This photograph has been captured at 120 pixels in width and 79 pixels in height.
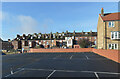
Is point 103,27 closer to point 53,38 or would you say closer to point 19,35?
point 53,38

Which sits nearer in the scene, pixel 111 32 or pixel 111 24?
pixel 111 32

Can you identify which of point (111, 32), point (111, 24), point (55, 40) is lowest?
point (55, 40)

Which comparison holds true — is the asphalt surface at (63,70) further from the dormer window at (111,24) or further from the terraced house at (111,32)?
the dormer window at (111,24)

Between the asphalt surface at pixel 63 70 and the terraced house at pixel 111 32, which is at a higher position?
the terraced house at pixel 111 32

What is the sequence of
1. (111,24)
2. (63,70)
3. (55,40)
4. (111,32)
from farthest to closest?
(55,40), (111,24), (111,32), (63,70)

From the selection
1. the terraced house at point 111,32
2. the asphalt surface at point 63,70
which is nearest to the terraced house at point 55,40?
the terraced house at point 111,32

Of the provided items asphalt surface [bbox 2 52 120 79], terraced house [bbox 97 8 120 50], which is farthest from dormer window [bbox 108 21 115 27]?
asphalt surface [bbox 2 52 120 79]

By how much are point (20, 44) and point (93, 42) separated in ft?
167

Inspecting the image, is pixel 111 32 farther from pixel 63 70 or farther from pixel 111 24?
pixel 63 70

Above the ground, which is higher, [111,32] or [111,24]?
[111,24]

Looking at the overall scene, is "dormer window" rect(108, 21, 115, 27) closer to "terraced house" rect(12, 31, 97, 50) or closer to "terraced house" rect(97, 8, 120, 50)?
"terraced house" rect(97, 8, 120, 50)

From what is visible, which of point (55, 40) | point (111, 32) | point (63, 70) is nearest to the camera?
point (63, 70)

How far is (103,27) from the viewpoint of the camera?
101 ft

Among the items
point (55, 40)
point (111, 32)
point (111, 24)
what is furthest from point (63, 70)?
point (55, 40)
